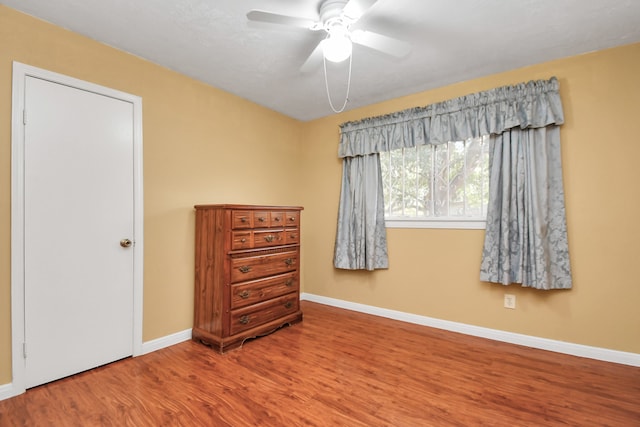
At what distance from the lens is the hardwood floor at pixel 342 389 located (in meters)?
1.62

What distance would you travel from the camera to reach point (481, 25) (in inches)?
79.7

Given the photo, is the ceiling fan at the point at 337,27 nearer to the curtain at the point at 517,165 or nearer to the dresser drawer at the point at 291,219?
the curtain at the point at 517,165

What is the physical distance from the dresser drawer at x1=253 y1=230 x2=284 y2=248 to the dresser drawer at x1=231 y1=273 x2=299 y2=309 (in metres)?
0.33

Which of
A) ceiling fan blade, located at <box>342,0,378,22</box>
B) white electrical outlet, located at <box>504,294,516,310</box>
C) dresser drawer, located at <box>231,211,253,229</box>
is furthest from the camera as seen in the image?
white electrical outlet, located at <box>504,294,516,310</box>

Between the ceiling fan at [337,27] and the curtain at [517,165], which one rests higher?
the ceiling fan at [337,27]

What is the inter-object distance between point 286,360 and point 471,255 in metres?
1.94

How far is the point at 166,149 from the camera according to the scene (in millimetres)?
2594

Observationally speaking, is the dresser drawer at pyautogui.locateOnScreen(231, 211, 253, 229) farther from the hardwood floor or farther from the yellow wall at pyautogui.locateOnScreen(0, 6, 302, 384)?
the hardwood floor

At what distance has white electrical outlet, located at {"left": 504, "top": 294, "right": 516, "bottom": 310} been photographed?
8.58 feet

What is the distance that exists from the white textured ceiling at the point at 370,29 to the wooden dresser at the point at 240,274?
125cm

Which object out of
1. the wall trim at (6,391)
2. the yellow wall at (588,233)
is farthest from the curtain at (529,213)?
the wall trim at (6,391)

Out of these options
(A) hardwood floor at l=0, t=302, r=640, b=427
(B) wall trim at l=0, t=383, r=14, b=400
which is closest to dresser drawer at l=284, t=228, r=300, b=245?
(A) hardwood floor at l=0, t=302, r=640, b=427

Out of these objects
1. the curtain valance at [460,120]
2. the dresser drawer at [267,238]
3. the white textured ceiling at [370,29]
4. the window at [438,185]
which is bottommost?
the dresser drawer at [267,238]

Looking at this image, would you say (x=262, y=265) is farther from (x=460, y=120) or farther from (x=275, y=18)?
(x=460, y=120)
